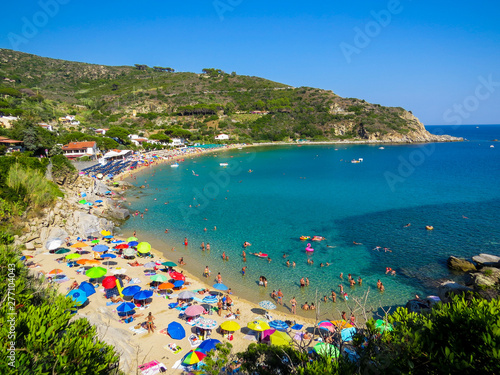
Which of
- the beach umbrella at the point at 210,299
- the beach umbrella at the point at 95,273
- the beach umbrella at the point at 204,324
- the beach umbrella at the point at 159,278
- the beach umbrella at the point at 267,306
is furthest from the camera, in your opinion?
the beach umbrella at the point at 159,278

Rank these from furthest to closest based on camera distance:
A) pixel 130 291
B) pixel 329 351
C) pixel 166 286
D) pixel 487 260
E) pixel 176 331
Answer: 1. pixel 487 260
2. pixel 166 286
3. pixel 130 291
4. pixel 176 331
5. pixel 329 351

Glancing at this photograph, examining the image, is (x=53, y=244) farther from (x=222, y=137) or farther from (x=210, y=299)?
(x=222, y=137)

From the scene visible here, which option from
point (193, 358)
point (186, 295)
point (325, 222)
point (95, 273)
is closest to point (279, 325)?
point (193, 358)

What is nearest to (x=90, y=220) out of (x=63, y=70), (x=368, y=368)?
(x=368, y=368)

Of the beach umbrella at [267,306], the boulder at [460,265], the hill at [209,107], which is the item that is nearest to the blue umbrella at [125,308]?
the beach umbrella at [267,306]

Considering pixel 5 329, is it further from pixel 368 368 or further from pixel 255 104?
pixel 255 104

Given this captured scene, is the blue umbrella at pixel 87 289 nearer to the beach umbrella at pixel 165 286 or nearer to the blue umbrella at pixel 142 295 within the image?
the blue umbrella at pixel 142 295

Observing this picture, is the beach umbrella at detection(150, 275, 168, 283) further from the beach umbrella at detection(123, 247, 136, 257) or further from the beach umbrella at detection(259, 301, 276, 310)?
the beach umbrella at detection(259, 301, 276, 310)
